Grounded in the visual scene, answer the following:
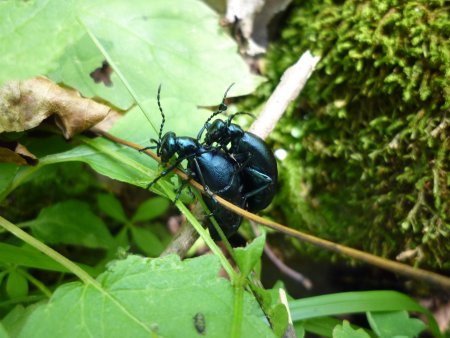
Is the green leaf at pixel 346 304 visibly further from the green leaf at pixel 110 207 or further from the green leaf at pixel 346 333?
the green leaf at pixel 110 207

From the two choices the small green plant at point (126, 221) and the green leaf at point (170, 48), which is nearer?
the small green plant at point (126, 221)

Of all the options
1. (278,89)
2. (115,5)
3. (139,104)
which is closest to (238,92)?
(278,89)

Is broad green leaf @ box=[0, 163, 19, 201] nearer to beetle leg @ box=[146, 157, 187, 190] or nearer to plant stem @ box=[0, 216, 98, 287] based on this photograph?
plant stem @ box=[0, 216, 98, 287]

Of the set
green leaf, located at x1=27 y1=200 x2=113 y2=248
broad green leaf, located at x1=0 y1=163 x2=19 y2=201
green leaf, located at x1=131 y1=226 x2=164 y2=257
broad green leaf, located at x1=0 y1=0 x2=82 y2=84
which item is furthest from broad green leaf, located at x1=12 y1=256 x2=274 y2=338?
green leaf, located at x1=131 y1=226 x2=164 y2=257

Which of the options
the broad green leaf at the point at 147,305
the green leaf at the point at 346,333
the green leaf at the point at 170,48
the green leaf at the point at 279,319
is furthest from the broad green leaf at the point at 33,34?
the green leaf at the point at 346,333

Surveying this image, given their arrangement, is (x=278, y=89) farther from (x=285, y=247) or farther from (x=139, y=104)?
(x=285, y=247)
